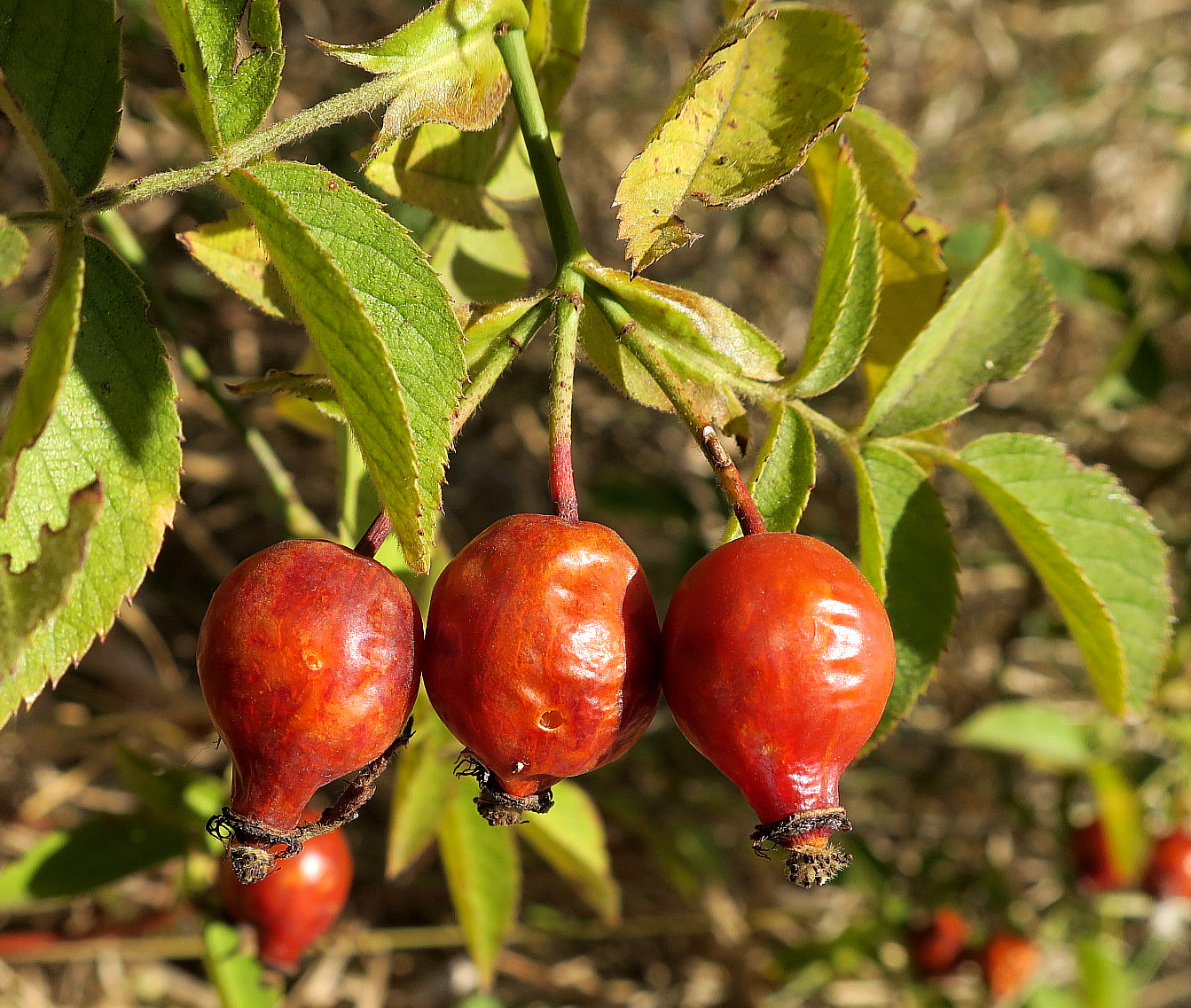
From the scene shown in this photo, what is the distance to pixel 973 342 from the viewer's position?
5.09 feet

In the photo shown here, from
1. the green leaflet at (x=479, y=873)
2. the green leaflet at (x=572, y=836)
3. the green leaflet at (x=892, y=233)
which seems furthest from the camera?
the green leaflet at (x=572, y=836)

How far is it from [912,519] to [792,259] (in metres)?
2.56

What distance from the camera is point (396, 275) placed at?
3.45ft

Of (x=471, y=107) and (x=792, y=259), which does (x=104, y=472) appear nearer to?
(x=471, y=107)

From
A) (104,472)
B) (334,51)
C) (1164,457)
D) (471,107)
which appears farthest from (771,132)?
(1164,457)

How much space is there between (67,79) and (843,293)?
0.86 m

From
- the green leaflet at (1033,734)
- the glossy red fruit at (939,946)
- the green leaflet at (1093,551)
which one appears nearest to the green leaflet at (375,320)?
the green leaflet at (1093,551)

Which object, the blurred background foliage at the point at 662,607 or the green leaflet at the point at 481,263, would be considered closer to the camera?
the green leaflet at the point at 481,263

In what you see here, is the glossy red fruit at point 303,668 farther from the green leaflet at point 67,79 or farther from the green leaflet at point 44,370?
the green leaflet at point 67,79

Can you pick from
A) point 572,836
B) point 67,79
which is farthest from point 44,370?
point 572,836

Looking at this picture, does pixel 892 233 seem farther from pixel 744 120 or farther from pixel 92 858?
pixel 92 858

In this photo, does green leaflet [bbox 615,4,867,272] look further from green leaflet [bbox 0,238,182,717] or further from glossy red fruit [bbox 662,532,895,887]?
green leaflet [bbox 0,238,182,717]

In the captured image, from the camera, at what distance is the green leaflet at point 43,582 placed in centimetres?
86

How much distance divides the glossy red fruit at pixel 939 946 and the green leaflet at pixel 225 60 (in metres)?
2.51
